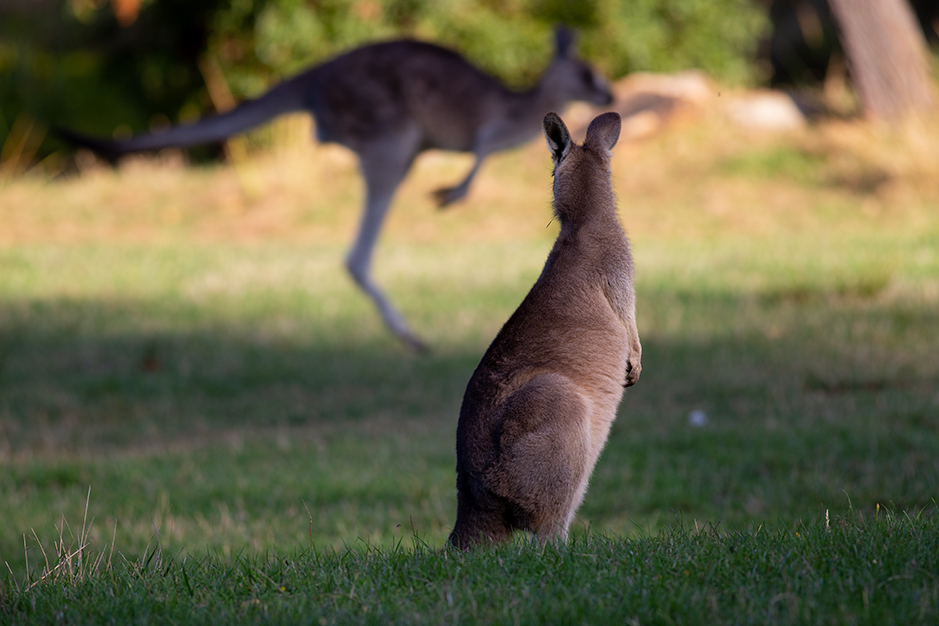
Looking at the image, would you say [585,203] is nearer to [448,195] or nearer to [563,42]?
[448,195]

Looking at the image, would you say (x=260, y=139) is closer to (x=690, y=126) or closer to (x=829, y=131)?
(x=690, y=126)

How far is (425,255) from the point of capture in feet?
40.3

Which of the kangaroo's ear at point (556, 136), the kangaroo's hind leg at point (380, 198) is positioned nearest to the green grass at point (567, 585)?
the kangaroo's ear at point (556, 136)

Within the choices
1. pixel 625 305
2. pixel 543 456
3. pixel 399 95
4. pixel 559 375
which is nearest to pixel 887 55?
pixel 399 95

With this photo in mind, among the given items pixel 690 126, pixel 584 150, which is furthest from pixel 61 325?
pixel 690 126

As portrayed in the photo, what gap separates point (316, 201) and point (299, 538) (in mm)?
11571

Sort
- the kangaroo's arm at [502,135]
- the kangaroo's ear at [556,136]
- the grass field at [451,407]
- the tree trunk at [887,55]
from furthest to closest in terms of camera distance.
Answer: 1. the tree trunk at [887,55]
2. the kangaroo's arm at [502,135]
3. the kangaroo's ear at [556,136]
4. the grass field at [451,407]

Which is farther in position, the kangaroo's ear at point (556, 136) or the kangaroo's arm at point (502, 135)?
the kangaroo's arm at point (502, 135)

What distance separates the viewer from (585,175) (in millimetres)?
3348

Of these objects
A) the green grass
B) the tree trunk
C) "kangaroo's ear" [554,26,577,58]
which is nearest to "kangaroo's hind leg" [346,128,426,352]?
"kangaroo's ear" [554,26,577,58]

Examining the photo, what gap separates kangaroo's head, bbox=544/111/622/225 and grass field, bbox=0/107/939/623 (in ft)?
3.56

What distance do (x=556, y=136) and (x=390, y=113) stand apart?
5.40 meters

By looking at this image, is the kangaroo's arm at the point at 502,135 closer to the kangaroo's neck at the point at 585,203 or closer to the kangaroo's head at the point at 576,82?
the kangaroo's head at the point at 576,82

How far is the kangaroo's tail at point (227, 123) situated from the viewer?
742cm
